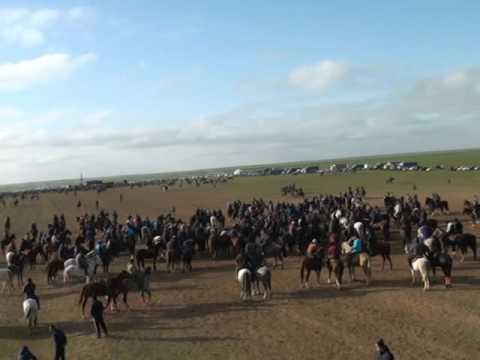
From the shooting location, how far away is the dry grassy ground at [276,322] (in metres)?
10.6

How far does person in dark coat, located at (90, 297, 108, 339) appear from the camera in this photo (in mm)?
11328

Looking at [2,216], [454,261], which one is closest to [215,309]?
[454,261]

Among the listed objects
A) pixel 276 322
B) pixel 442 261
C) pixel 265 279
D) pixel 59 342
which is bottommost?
pixel 276 322

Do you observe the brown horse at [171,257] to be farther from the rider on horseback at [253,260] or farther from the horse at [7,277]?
the horse at [7,277]

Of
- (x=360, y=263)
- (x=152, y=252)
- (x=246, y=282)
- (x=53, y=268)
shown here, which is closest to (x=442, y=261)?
(x=360, y=263)

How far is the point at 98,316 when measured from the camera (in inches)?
453

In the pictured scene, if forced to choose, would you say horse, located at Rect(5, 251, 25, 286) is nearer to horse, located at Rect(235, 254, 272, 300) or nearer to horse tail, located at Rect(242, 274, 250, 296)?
horse, located at Rect(235, 254, 272, 300)

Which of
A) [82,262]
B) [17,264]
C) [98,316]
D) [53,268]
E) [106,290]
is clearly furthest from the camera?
[17,264]

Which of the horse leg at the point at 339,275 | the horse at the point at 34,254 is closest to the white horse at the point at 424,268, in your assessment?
the horse leg at the point at 339,275

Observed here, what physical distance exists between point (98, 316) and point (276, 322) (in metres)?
4.25

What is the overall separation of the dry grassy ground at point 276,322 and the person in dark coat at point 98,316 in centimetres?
23

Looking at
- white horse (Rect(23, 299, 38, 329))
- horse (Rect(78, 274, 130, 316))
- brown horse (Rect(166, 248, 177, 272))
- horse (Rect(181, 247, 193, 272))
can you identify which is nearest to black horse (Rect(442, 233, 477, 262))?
horse (Rect(181, 247, 193, 272))

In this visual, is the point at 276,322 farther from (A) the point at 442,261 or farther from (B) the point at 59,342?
(A) the point at 442,261

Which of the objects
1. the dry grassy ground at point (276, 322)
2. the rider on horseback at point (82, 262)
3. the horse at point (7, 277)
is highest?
the rider on horseback at point (82, 262)
